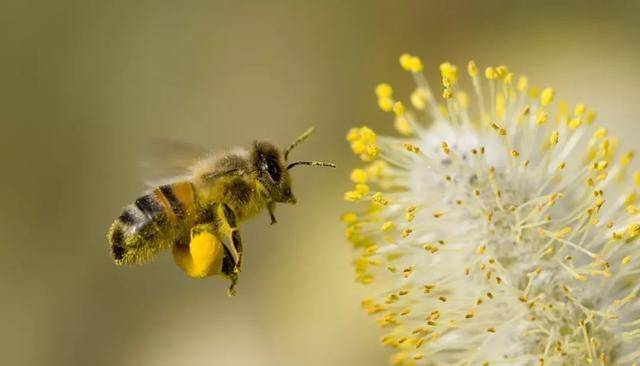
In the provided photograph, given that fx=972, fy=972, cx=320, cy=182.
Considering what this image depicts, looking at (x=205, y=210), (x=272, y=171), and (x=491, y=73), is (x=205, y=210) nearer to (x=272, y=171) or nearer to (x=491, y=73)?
(x=272, y=171)

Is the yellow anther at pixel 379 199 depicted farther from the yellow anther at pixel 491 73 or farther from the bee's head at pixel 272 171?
the yellow anther at pixel 491 73

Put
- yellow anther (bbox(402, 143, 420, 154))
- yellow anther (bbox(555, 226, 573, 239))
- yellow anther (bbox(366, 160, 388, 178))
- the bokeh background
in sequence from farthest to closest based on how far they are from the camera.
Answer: the bokeh background, yellow anther (bbox(366, 160, 388, 178)), yellow anther (bbox(402, 143, 420, 154)), yellow anther (bbox(555, 226, 573, 239))


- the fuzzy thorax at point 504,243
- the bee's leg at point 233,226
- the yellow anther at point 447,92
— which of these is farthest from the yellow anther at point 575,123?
the bee's leg at point 233,226

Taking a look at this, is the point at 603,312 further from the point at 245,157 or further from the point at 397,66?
the point at 397,66

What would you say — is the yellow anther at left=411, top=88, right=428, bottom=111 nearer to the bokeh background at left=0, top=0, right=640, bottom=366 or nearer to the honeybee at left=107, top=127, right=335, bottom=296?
the honeybee at left=107, top=127, right=335, bottom=296

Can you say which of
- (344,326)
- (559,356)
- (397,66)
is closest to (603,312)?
(559,356)

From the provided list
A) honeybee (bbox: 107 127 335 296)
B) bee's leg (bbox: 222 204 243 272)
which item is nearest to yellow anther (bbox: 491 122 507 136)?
honeybee (bbox: 107 127 335 296)

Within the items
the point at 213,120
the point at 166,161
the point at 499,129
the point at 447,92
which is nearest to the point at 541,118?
the point at 499,129
